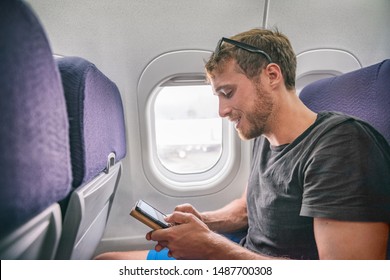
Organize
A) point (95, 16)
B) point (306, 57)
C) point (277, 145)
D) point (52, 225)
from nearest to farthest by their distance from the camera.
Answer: point (52, 225), point (277, 145), point (95, 16), point (306, 57)

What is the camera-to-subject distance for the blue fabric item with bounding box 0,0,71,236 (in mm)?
402

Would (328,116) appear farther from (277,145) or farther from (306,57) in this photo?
(306,57)

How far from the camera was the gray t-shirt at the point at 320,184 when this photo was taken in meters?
0.73

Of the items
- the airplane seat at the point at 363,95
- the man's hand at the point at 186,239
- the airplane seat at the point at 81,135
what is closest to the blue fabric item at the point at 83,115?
the airplane seat at the point at 81,135

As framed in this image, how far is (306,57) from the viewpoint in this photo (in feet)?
4.46

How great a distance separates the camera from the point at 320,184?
77 cm

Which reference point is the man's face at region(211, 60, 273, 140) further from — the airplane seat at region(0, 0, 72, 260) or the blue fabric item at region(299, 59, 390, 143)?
the airplane seat at region(0, 0, 72, 260)

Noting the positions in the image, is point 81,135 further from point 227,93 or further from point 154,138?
point 154,138

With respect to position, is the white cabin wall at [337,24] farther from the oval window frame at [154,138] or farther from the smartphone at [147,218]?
the smartphone at [147,218]

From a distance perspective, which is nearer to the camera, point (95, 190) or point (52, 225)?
point (52, 225)

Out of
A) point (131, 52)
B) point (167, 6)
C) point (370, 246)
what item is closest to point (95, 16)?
point (131, 52)

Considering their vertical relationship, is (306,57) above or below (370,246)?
above

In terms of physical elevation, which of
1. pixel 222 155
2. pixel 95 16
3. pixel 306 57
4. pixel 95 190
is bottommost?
pixel 222 155

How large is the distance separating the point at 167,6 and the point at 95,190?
89 cm
